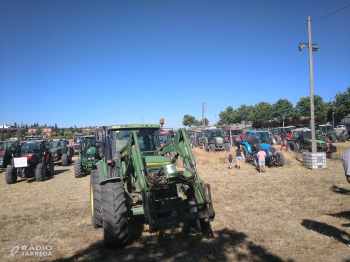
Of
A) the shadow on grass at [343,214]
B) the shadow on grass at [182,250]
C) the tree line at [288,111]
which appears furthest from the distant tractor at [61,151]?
the tree line at [288,111]

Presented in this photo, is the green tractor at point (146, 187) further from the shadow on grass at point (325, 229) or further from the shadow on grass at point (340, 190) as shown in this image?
the shadow on grass at point (340, 190)

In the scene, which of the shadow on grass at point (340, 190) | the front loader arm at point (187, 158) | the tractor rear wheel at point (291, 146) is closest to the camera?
the front loader arm at point (187, 158)

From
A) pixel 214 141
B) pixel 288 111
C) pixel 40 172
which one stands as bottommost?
pixel 40 172

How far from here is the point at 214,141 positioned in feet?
67.2

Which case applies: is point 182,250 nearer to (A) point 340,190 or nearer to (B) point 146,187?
(B) point 146,187

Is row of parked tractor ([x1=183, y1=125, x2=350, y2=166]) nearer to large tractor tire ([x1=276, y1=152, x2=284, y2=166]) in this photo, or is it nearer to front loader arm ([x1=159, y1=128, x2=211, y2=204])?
large tractor tire ([x1=276, y1=152, x2=284, y2=166])

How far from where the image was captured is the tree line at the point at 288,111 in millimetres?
34594

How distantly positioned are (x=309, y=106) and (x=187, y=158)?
3989cm

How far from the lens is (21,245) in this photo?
4.44 m

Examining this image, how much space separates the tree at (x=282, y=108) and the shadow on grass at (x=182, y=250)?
137 ft

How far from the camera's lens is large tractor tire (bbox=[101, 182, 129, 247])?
12.4ft

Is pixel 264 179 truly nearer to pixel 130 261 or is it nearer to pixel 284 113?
pixel 130 261

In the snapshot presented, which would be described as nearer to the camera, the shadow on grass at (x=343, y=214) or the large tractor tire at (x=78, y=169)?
the shadow on grass at (x=343, y=214)

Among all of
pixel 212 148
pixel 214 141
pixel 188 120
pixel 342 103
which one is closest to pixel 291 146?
pixel 212 148
